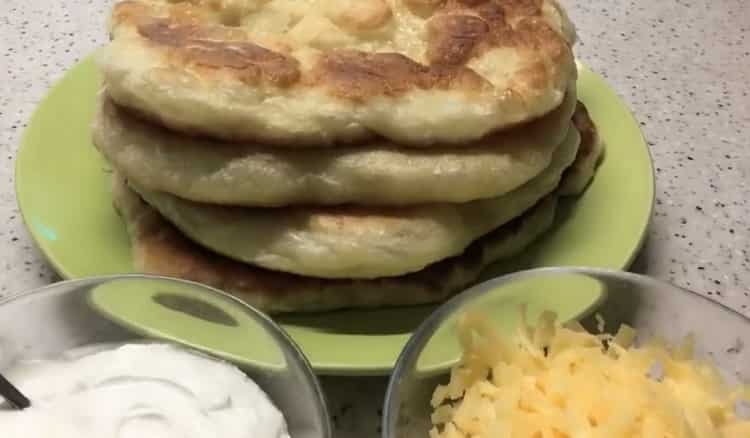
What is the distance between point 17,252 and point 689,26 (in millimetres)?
1170

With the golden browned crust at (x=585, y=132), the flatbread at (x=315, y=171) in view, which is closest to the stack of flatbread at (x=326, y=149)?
the flatbread at (x=315, y=171)

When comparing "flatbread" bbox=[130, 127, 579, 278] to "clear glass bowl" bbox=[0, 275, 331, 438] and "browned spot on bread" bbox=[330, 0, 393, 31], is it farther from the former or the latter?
"browned spot on bread" bbox=[330, 0, 393, 31]

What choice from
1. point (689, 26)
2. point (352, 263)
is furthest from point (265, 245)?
point (689, 26)

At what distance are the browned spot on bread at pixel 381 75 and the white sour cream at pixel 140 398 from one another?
290 mm

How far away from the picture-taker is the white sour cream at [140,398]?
0.69 metres

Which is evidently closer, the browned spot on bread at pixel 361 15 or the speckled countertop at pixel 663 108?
the browned spot on bread at pixel 361 15

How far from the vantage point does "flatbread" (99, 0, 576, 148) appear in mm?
855

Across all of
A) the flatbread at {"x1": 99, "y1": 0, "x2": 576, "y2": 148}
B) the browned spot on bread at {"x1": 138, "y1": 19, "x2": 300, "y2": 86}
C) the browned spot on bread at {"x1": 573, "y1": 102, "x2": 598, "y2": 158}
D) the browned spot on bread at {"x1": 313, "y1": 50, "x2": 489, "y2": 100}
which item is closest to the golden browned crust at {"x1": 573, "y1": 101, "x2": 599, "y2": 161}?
the browned spot on bread at {"x1": 573, "y1": 102, "x2": 598, "y2": 158}

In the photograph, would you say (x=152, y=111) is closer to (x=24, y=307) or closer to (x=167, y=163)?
(x=167, y=163)

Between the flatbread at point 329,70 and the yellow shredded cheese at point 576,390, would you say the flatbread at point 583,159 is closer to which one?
the flatbread at point 329,70

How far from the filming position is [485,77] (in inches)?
36.5

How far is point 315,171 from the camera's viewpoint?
873 millimetres

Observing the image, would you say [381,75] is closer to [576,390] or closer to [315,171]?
[315,171]

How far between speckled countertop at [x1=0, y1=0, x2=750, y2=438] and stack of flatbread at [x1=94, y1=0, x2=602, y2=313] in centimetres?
15
